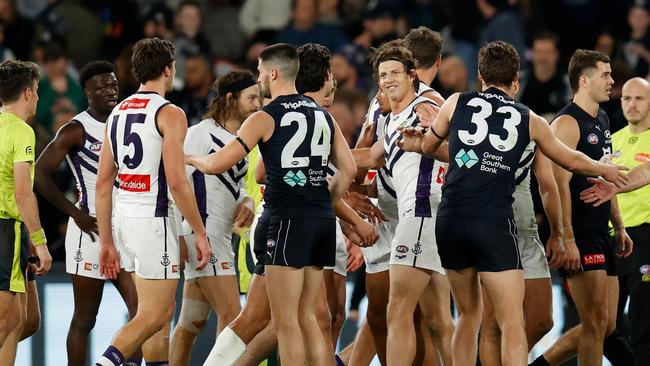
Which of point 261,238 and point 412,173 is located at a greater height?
point 412,173

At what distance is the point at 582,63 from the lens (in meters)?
10.4

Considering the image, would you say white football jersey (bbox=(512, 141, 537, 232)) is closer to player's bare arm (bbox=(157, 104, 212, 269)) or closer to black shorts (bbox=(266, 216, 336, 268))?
black shorts (bbox=(266, 216, 336, 268))

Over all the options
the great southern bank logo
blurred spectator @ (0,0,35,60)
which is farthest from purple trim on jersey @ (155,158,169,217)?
blurred spectator @ (0,0,35,60)

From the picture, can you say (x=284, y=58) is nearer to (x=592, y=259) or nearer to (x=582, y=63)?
(x=582, y=63)

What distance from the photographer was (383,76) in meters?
9.97

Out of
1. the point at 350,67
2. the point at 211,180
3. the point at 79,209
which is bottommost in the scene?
the point at 79,209

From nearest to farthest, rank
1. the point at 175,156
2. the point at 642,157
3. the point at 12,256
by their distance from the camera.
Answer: the point at 175,156
the point at 12,256
the point at 642,157

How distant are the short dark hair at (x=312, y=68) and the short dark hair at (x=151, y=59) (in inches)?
38.4

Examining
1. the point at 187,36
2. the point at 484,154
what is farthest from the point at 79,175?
the point at 187,36

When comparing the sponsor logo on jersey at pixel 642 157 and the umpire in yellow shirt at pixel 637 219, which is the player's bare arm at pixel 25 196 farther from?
the sponsor logo on jersey at pixel 642 157

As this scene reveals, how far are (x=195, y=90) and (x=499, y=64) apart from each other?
7.29 m

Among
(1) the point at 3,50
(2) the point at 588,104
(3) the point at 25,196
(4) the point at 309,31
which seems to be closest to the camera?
(3) the point at 25,196

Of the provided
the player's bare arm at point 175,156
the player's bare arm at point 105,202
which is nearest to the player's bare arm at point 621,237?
the player's bare arm at point 175,156

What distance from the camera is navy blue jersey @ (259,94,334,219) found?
9195 millimetres
